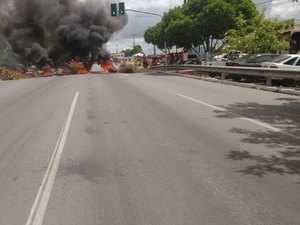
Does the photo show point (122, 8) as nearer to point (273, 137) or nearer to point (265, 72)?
point (265, 72)

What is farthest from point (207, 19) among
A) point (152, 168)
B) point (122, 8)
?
point (152, 168)

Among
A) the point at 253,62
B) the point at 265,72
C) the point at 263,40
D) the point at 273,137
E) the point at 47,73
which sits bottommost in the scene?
the point at 47,73

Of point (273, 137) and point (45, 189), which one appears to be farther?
point (273, 137)

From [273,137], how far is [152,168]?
9.78 feet

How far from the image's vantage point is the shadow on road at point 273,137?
6.04 m

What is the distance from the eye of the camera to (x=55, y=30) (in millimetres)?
54531

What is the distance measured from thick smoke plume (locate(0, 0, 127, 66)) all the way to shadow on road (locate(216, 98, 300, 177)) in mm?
42813

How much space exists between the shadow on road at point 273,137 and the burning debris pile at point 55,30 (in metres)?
41.5

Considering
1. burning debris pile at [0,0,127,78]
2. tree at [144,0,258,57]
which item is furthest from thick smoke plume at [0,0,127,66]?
tree at [144,0,258,57]

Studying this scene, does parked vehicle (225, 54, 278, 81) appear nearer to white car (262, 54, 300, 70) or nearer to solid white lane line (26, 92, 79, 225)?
white car (262, 54, 300, 70)

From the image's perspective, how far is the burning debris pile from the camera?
5216 cm

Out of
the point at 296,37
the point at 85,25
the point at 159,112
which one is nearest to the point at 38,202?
the point at 159,112

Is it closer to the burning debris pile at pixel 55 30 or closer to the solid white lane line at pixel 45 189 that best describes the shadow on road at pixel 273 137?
the solid white lane line at pixel 45 189

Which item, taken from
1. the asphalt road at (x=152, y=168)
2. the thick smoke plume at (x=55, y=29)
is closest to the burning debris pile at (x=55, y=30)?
the thick smoke plume at (x=55, y=29)
